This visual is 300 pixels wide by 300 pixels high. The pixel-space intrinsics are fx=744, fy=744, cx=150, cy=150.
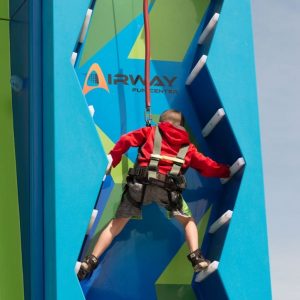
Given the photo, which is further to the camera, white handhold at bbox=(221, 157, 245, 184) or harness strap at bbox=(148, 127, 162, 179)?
white handhold at bbox=(221, 157, 245, 184)

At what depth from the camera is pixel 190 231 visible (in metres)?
5.07

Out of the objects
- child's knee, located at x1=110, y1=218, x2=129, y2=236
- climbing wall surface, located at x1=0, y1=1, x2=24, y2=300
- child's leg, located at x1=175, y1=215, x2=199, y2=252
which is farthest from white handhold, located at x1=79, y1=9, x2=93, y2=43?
child's leg, located at x1=175, y1=215, x2=199, y2=252

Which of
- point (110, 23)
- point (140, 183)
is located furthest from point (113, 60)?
point (140, 183)

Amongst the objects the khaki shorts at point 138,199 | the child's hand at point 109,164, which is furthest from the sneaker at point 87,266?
the child's hand at point 109,164

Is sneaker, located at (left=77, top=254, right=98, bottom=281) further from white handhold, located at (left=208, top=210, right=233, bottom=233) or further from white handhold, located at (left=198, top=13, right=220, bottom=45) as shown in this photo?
white handhold, located at (left=198, top=13, right=220, bottom=45)

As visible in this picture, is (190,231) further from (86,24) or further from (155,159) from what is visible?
(86,24)

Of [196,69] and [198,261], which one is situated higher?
[196,69]

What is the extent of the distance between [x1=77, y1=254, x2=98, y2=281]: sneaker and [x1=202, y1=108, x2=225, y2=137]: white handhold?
1322 mm

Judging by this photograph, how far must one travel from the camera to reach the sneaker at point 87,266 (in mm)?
4801

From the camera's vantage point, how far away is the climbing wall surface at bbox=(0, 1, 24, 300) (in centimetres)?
511

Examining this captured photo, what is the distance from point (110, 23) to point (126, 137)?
1014 millimetres

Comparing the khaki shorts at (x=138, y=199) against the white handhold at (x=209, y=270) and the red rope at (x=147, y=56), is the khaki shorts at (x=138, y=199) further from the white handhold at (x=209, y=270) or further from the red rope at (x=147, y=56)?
the red rope at (x=147, y=56)

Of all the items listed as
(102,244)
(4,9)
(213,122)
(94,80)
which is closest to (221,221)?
(213,122)

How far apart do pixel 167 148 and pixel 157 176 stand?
0.75 feet
